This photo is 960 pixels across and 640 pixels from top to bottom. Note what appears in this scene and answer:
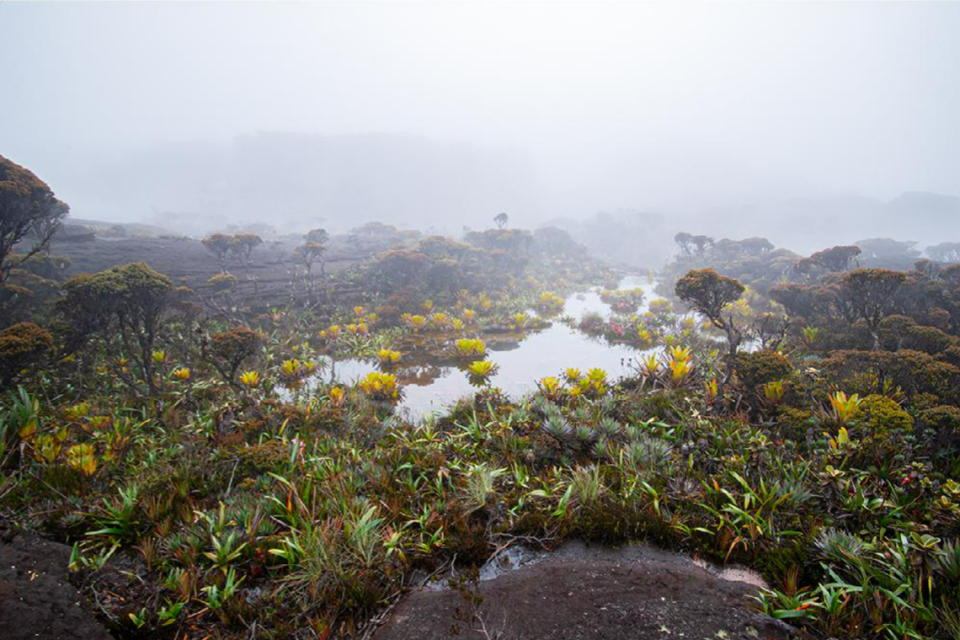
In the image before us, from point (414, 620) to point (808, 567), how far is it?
3.61 meters

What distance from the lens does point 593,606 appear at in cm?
281

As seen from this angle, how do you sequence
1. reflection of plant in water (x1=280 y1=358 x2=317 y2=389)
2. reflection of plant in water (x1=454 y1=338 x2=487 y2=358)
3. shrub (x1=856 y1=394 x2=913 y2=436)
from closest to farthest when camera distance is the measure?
shrub (x1=856 y1=394 x2=913 y2=436) → reflection of plant in water (x1=280 y1=358 x2=317 y2=389) → reflection of plant in water (x1=454 y1=338 x2=487 y2=358)

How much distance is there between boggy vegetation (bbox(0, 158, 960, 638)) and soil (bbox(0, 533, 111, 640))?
0.48ft

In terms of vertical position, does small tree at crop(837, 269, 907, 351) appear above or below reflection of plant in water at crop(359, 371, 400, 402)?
above

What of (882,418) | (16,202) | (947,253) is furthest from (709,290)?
(947,253)

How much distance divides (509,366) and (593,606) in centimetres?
793

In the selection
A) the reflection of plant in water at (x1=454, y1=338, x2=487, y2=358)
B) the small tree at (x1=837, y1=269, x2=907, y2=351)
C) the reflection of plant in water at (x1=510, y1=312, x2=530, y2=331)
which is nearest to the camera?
the small tree at (x1=837, y1=269, x2=907, y2=351)

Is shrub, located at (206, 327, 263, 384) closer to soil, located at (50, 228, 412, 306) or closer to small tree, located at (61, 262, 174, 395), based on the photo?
small tree, located at (61, 262, 174, 395)

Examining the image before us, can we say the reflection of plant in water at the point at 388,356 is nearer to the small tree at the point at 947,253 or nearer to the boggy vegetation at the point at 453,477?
the boggy vegetation at the point at 453,477

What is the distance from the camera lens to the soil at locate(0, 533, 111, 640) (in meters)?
2.33

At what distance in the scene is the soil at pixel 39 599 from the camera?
233cm

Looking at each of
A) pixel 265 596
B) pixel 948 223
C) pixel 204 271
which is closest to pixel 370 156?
pixel 204 271

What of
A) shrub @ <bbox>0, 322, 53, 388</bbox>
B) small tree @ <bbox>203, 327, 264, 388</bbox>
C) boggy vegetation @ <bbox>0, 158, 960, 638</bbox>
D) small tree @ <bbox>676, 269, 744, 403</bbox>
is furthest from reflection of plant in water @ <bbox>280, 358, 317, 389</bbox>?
small tree @ <bbox>676, 269, 744, 403</bbox>

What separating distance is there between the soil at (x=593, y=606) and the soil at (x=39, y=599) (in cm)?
220
